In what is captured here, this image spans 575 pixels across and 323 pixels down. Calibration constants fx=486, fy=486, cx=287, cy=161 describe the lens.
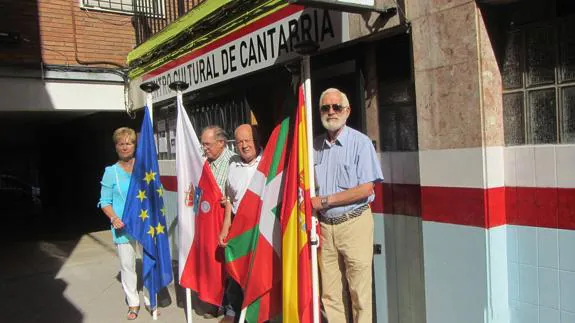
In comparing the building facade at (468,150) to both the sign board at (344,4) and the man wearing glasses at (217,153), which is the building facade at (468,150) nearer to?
the sign board at (344,4)

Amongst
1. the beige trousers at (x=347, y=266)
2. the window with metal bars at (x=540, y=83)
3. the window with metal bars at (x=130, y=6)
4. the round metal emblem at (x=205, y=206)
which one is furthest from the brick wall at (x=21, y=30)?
the window with metal bars at (x=540, y=83)

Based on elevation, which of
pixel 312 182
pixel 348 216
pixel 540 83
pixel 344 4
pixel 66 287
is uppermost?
pixel 344 4

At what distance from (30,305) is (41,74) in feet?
11.3

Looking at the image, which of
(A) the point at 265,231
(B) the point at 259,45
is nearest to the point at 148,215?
(A) the point at 265,231

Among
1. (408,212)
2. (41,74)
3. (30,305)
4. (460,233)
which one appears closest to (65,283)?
(30,305)

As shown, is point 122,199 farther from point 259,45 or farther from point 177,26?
point 177,26

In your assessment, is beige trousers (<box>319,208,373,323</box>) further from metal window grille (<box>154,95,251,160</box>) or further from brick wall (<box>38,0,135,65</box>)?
brick wall (<box>38,0,135,65</box>)

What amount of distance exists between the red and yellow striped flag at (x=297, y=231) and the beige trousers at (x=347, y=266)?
0.20 meters

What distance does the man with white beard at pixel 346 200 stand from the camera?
335 centimetres

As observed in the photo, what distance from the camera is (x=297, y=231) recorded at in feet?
11.3

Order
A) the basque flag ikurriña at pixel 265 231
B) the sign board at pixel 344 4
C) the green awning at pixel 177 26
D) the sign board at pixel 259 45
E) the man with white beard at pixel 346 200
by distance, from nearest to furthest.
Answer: the sign board at pixel 344 4 < the man with white beard at pixel 346 200 < the basque flag ikurriña at pixel 265 231 < the sign board at pixel 259 45 < the green awning at pixel 177 26

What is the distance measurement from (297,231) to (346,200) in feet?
1.39

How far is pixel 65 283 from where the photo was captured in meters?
6.59

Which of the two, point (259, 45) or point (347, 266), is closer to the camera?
point (347, 266)
